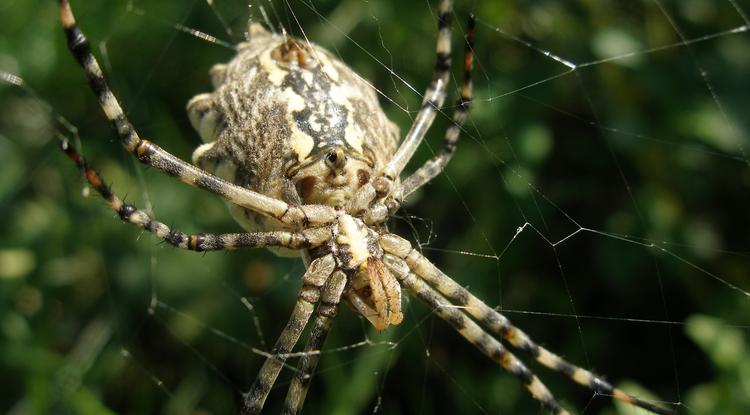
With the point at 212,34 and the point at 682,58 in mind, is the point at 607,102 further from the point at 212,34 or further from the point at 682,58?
the point at 212,34

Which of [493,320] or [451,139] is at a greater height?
[451,139]

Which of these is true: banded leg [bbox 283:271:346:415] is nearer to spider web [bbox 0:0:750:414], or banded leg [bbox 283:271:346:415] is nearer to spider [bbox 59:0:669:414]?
spider [bbox 59:0:669:414]

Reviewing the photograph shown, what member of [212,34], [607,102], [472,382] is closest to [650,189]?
[607,102]

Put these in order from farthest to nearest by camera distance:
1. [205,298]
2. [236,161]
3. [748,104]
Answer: [205,298] < [748,104] < [236,161]

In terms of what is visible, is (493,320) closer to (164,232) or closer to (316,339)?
(316,339)

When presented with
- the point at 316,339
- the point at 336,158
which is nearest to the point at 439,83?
the point at 336,158

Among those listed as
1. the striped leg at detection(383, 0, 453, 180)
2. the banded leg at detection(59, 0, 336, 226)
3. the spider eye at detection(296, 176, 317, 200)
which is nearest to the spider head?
the spider eye at detection(296, 176, 317, 200)

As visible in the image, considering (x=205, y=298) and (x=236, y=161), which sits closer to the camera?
(x=236, y=161)
